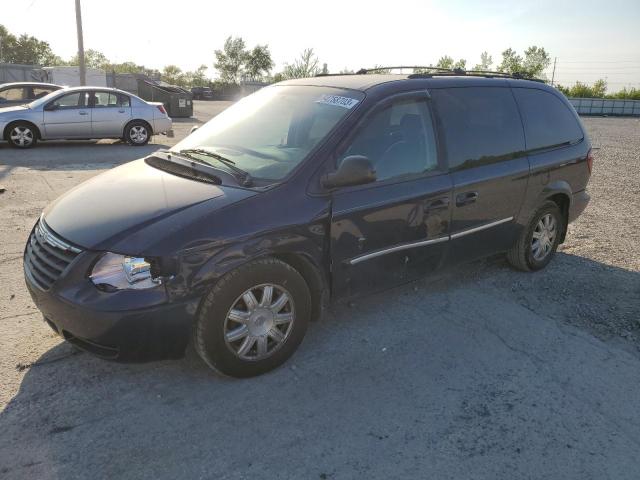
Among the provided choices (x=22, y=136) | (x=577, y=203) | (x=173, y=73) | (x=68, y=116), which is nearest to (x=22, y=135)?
(x=22, y=136)

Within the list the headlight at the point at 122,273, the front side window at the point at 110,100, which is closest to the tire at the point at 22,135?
the front side window at the point at 110,100

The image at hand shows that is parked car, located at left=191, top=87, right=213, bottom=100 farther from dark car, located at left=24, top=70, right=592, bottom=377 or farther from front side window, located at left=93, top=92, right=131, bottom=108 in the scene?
dark car, located at left=24, top=70, right=592, bottom=377

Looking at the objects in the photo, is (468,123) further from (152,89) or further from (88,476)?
(152,89)

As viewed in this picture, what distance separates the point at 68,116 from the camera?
12617mm

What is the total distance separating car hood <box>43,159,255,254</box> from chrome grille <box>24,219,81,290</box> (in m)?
0.05

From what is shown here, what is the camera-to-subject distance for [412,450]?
2.66 m

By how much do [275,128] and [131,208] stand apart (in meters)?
1.26

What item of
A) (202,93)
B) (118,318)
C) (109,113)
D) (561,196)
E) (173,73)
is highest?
(173,73)

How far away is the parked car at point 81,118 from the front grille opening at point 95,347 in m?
11.1

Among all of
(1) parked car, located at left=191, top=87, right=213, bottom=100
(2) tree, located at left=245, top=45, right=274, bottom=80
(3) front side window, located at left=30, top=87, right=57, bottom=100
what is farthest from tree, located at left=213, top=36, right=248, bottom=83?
(3) front side window, located at left=30, top=87, right=57, bottom=100

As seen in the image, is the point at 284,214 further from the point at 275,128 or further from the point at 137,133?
the point at 137,133

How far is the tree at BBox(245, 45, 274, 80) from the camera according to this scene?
→ 254 feet

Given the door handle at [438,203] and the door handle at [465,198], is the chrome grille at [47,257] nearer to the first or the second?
the door handle at [438,203]

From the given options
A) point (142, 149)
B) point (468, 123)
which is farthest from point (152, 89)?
point (468, 123)
